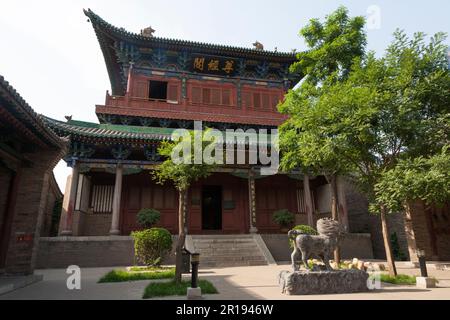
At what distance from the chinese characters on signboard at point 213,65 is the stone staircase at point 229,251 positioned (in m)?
9.72

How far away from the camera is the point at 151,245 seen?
914cm

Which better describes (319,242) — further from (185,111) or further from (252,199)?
(185,111)

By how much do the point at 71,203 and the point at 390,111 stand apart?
11663 mm

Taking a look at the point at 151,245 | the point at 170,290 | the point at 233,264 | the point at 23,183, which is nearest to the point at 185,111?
the point at 151,245

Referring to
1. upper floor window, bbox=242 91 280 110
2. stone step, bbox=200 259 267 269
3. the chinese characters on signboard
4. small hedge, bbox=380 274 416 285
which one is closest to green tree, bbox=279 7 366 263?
small hedge, bbox=380 274 416 285

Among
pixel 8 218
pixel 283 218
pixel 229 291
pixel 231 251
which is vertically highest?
pixel 283 218

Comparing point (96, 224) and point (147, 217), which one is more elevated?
point (147, 217)

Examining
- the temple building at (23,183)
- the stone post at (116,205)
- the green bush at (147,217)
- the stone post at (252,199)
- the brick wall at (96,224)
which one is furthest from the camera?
the brick wall at (96,224)

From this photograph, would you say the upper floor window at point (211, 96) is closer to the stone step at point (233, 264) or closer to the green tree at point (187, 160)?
the stone step at point (233, 264)

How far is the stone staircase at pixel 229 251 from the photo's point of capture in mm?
10555

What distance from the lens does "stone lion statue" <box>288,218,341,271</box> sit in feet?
18.7

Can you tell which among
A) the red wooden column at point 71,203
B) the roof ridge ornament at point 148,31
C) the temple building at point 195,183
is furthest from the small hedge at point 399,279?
the roof ridge ornament at point 148,31
